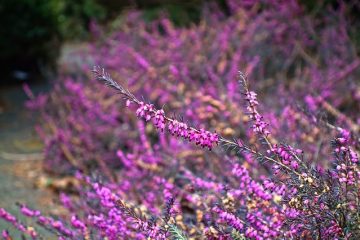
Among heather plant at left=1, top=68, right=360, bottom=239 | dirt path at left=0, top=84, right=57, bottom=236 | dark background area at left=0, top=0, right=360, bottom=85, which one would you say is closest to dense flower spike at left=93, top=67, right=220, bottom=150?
heather plant at left=1, top=68, right=360, bottom=239

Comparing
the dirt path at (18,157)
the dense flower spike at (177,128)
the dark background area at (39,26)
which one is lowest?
the dirt path at (18,157)

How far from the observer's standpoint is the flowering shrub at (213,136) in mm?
1940

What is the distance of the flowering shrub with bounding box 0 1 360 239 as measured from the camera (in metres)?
1.94

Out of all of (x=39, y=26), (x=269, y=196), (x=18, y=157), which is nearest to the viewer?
(x=269, y=196)

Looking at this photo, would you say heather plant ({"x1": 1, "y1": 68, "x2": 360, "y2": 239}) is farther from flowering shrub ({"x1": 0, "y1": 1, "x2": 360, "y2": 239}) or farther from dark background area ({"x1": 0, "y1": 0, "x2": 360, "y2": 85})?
dark background area ({"x1": 0, "y1": 0, "x2": 360, "y2": 85})

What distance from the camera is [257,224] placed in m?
2.13

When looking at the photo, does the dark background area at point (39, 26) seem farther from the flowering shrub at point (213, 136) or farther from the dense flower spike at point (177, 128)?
the dense flower spike at point (177, 128)

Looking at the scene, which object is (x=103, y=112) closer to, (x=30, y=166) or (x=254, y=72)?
(x=30, y=166)

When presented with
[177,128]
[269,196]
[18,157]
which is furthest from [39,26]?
[177,128]

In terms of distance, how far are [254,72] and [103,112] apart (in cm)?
167

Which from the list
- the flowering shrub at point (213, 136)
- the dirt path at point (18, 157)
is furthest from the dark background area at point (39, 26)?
the flowering shrub at point (213, 136)

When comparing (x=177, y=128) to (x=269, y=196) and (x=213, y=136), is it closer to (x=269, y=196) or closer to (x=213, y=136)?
(x=213, y=136)

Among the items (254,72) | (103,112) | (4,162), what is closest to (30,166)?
(4,162)

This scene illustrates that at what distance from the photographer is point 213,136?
1.80 metres
